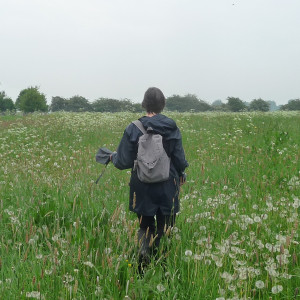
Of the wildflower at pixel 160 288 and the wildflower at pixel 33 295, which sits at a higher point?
the wildflower at pixel 33 295

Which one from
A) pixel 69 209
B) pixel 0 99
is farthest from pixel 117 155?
pixel 0 99

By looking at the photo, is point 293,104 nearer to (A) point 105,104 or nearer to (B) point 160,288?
(A) point 105,104

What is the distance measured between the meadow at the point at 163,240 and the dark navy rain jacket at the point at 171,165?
0.95 feet

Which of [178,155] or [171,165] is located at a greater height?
[178,155]

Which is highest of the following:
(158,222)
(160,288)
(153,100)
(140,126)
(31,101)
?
(31,101)

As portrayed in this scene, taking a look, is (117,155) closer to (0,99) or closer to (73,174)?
(73,174)

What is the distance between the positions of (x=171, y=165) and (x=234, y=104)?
69380mm

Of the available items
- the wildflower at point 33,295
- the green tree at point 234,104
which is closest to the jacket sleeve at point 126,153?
the wildflower at point 33,295

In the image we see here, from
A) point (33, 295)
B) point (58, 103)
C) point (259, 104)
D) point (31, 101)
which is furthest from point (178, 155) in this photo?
point (58, 103)

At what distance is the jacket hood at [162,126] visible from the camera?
141 inches

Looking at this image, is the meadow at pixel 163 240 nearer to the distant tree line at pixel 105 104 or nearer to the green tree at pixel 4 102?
the distant tree line at pixel 105 104

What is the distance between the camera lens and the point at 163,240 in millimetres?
3326

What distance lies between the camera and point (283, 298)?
283 centimetres

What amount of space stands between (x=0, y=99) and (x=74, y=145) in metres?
74.1
